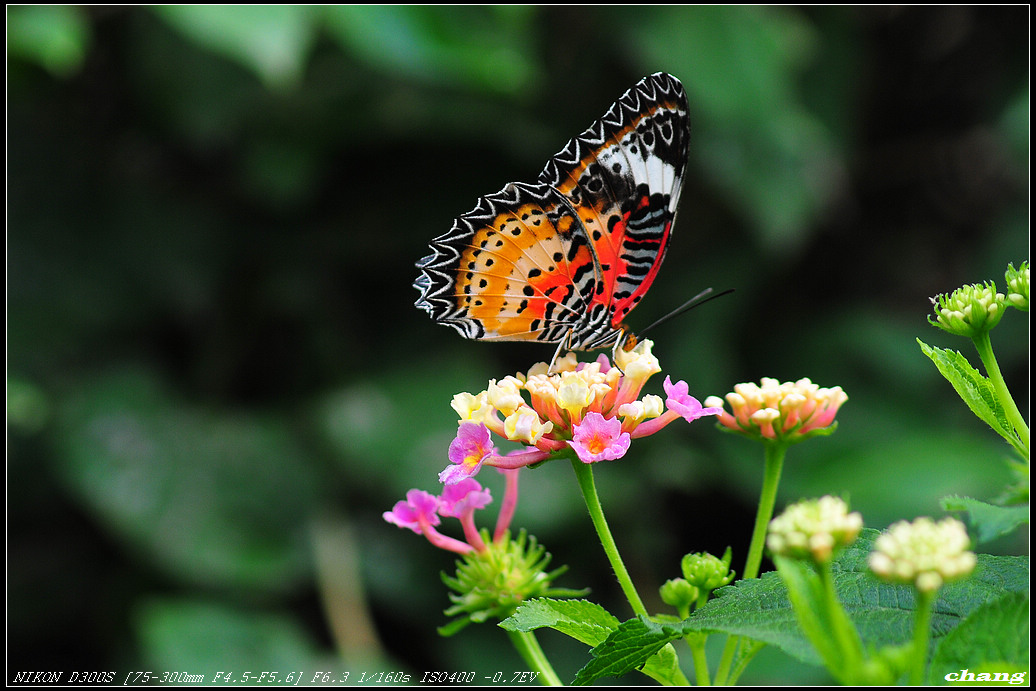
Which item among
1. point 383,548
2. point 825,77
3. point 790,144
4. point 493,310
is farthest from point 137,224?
point 825,77

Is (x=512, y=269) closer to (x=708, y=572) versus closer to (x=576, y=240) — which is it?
(x=576, y=240)

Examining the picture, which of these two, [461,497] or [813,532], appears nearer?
[813,532]

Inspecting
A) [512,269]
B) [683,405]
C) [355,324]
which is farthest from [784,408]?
[355,324]

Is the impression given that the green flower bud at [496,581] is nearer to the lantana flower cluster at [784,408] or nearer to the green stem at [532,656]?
the green stem at [532,656]

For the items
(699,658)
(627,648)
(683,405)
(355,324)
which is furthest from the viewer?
(355,324)

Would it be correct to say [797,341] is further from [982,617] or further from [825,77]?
[982,617]

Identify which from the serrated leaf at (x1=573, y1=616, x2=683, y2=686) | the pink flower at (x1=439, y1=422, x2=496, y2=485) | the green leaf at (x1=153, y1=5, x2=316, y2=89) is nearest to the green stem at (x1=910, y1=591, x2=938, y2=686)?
the serrated leaf at (x1=573, y1=616, x2=683, y2=686)
